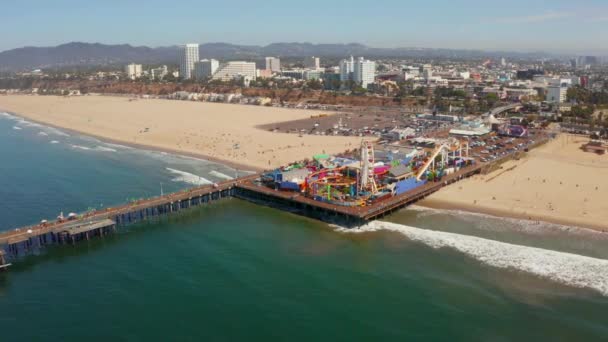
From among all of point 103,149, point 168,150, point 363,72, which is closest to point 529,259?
point 168,150

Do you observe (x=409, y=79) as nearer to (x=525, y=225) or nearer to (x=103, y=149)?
(x=103, y=149)

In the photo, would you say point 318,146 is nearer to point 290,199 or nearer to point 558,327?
point 290,199

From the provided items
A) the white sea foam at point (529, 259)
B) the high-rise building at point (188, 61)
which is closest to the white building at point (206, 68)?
the high-rise building at point (188, 61)

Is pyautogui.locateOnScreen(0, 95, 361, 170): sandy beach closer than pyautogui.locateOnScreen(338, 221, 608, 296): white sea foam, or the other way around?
pyautogui.locateOnScreen(338, 221, 608, 296): white sea foam

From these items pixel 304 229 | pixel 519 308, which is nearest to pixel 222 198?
pixel 304 229

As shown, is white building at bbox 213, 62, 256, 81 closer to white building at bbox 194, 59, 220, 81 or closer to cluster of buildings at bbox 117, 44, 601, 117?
cluster of buildings at bbox 117, 44, 601, 117

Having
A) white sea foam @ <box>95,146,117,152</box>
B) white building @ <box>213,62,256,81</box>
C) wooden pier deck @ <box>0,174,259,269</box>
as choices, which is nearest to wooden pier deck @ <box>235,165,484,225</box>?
wooden pier deck @ <box>0,174,259,269</box>

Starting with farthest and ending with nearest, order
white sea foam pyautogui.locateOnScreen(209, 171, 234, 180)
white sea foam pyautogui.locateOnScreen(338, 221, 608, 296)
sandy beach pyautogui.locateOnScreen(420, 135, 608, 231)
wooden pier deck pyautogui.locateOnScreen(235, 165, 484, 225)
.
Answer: white sea foam pyautogui.locateOnScreen(209, 171, 234, 180) < sandy beach pyautogui.locateOnScreen(420, 135, 608, 231) < wooden pier deck pyautogui.locateOnScreen(235, 165, 484, 225) < white sea foam pyautogui.locateOnScreen(338, 221, 608, 296)

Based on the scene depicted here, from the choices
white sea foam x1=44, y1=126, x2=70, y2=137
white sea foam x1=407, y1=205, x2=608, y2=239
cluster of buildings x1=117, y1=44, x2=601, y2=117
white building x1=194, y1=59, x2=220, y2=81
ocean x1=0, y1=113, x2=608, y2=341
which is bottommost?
ocean x1=0, y1=113, x2=608, y2=341
